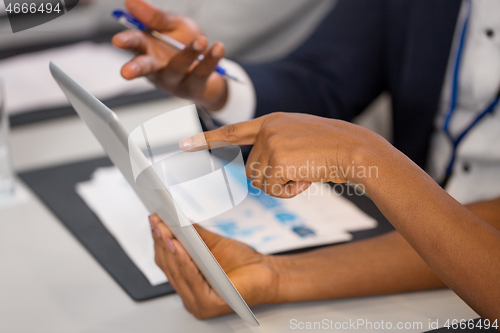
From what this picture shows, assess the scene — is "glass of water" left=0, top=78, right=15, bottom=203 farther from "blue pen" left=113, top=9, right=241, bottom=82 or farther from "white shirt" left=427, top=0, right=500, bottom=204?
"white shirt" left=427, top=0, right=500, bottom=204

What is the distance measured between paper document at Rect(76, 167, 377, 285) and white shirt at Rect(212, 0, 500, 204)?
0.14 metres

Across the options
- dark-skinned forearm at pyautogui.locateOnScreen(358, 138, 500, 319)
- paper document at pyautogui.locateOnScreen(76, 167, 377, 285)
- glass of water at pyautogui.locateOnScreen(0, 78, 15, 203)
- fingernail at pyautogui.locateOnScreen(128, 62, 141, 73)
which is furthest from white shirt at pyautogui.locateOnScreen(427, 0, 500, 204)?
glass of water at pyautogui.locateOnScreen(0, 78, 15, 203)

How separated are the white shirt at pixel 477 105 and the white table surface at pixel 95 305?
190 mm

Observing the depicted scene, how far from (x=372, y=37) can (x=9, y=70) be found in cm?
77

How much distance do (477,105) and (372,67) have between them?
276mm

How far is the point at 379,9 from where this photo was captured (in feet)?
2.80

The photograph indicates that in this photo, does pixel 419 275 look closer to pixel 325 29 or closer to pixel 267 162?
pixel 267 162

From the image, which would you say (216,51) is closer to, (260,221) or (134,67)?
(134,67)

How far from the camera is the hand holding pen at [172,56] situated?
0.56 m

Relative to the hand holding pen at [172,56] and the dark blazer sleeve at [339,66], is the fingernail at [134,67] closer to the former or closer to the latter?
the hand holding pen at [172,56]

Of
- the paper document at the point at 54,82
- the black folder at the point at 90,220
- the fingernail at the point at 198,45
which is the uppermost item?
the fingernail at the point at 198,45

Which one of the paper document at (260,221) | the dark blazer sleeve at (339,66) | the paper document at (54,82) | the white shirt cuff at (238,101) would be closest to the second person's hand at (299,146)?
the paper document at (260,221)

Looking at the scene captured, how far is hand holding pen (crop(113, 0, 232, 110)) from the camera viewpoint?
561mm

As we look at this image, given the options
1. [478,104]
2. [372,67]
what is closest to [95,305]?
[478,104]
